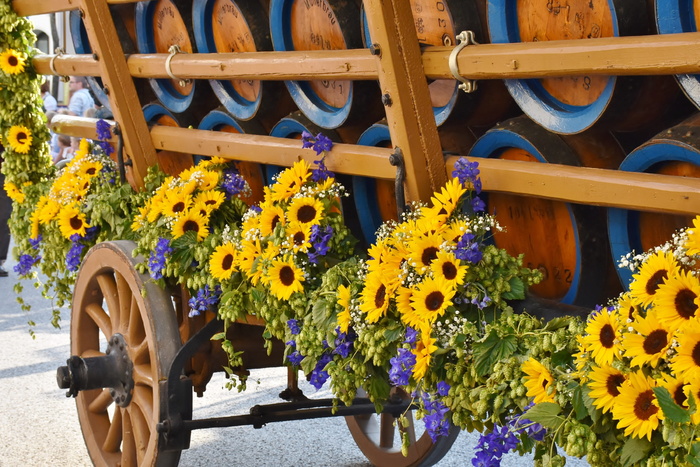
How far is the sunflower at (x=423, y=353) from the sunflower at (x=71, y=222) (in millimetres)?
1675

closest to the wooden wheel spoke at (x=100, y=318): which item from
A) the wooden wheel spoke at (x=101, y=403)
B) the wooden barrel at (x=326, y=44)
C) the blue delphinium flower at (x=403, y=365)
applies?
the wooden wheel spoke at (x=101, y=403)

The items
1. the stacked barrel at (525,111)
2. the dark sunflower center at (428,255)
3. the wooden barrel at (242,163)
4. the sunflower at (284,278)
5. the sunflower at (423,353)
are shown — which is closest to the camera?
the stacked barrel at (525,111)

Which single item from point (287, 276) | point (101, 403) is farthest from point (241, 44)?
point (101, 403)

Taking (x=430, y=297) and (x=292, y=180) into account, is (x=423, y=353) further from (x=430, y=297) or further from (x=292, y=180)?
(x=292, y=180)

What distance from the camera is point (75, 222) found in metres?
3.43

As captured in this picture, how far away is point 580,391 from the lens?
1762 millimetres

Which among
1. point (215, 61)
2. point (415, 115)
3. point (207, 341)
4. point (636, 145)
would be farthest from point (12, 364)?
point (636, 145)

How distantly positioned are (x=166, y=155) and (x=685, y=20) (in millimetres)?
2085

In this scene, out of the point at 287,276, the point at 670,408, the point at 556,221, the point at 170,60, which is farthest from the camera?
the point at 170,60

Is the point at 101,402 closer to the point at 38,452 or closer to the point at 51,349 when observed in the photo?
the point at 38,452

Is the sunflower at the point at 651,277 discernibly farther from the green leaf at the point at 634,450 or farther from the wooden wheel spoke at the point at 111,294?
the wooden wheel spoke at the point at 111,294

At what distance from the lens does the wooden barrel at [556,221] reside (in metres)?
2.07

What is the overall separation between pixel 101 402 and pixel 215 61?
49.8 inches

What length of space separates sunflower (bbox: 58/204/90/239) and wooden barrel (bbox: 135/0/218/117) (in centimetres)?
47
